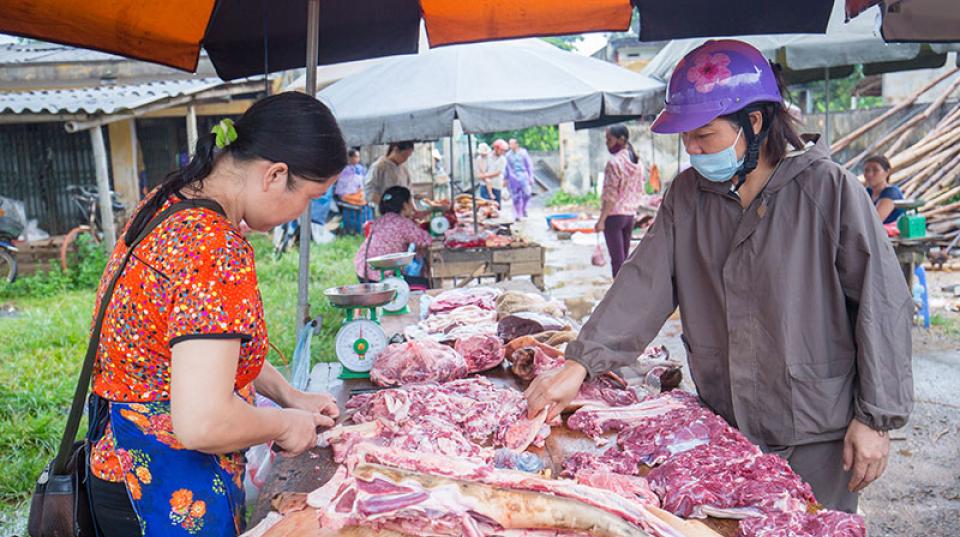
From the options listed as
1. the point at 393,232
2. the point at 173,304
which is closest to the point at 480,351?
the point at 173,304

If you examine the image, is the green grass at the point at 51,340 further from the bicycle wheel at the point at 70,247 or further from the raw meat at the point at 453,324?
the raw meat at the point at 453,324

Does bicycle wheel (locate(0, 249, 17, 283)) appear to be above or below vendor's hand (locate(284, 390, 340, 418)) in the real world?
below

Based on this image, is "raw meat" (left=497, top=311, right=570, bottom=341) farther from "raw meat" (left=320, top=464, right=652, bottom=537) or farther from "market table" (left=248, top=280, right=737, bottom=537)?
"raw meat" (left=320, top=464, right=652, bottom=537)

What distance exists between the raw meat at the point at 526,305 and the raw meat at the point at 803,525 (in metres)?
2.67

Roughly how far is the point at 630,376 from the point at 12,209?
42.3 feet

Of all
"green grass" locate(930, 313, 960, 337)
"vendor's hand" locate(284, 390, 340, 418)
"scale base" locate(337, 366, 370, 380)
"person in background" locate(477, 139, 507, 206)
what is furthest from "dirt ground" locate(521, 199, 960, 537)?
"person in background" locate(477, 139, 507, 206)

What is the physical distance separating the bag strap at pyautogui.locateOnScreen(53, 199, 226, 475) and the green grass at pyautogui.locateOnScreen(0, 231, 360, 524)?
304cm

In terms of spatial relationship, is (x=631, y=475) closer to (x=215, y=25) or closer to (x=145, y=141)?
(x=215, y=25)

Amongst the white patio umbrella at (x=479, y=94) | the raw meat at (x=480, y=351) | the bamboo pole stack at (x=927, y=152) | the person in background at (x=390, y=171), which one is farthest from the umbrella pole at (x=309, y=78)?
the bamboo pole stack at (x=927, y=152)

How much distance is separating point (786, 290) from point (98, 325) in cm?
228

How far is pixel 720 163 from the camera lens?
8.85ft

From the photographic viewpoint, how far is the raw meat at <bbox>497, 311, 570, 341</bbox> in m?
4.16

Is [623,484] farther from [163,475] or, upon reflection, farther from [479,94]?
[479,94]

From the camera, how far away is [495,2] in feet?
14.0
